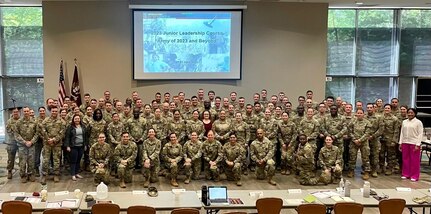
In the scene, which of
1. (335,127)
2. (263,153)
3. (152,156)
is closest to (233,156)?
(263,153)

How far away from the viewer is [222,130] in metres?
11.1

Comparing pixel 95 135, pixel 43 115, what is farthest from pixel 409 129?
pixel 43 115

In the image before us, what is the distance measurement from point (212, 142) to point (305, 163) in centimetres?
204

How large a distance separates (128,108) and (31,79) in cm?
595

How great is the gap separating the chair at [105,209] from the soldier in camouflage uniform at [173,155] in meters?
3.81

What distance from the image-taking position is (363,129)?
11.0 meters

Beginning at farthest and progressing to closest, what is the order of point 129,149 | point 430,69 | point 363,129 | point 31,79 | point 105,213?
point 430,69
point 31,79
point 363,129
point 129,149
point 105,213

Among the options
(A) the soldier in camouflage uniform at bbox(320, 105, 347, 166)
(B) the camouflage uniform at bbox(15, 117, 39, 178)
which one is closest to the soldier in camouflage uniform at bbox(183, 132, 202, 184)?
(A) the soldier in camouflage uniform at bbox(320, 105, 347, 166)

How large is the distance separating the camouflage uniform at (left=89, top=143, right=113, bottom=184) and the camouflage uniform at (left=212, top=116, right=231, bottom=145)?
243 centimetres

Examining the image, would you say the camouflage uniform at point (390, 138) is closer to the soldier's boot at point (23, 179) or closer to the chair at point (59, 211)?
the chair at point (59, 211)

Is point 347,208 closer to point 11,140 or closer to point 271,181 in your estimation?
point 271,181

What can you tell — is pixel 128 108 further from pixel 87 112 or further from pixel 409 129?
pixel 409 129

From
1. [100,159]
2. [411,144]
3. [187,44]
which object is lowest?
[100,159]

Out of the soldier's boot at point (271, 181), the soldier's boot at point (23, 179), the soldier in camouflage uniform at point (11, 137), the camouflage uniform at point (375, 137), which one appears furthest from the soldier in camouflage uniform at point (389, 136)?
the soldier in camouflage uniform at point (11, 137)
